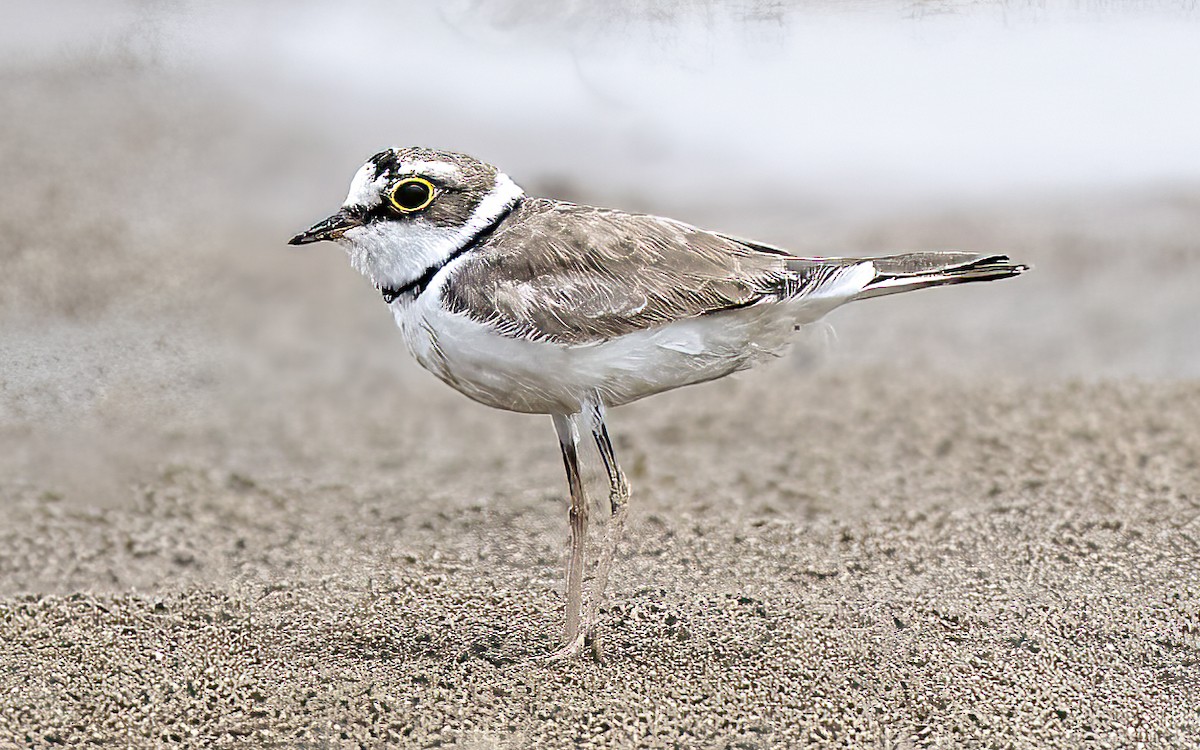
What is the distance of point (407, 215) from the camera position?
1.44 meters

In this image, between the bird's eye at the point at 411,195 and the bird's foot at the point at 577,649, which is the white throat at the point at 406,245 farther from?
the bird's foot at the point at 577,649

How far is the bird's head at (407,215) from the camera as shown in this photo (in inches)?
56.6

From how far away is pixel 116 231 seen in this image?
3.52 meters

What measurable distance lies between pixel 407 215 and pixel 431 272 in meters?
0.07

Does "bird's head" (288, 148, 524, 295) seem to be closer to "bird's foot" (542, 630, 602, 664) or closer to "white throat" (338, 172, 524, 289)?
"white throat" (338, 172, 524, 289)

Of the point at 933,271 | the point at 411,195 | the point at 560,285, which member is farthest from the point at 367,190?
the point at 933,271

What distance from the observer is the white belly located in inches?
56.2

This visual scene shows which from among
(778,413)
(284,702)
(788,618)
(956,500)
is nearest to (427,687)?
(284,702)

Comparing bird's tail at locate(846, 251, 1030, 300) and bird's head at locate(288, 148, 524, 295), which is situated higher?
bird's head at locate(288, 148, 524, 295)

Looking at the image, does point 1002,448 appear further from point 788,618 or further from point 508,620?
point 508,620

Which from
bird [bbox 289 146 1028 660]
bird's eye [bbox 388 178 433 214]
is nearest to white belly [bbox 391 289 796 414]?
bird [bbox 289 146 1028 660]

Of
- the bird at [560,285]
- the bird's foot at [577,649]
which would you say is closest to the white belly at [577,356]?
the bird at [560,285]

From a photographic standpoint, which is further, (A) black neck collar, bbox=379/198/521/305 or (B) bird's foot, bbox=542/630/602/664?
(B) bird's foot, bbox=542/630/602/664

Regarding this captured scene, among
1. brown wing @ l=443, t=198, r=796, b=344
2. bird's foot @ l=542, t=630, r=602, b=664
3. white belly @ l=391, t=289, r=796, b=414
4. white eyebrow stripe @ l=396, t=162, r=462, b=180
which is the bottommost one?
bird's foot @ l=542, t=630, r=602, b=664
